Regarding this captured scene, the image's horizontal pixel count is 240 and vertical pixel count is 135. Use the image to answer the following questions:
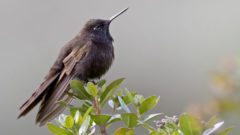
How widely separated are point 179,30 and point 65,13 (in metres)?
2.24

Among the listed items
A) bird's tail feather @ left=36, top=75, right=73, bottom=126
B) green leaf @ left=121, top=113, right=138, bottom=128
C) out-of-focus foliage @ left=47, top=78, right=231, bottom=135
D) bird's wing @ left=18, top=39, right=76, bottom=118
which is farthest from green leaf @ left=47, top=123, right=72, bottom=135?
bird's wing @ left=18, top=39, right=76, bottom=118

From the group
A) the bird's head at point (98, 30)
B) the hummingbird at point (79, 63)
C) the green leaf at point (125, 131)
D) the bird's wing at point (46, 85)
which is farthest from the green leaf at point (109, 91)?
the bird's head at point (98, 30)

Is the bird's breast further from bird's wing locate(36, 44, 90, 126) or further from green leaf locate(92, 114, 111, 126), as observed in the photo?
green leaf locate(92, 114, 111, 126)

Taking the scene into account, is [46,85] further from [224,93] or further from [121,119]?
[224,93]

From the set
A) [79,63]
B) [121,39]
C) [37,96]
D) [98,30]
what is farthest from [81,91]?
[121,39]

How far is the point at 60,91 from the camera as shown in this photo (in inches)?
143

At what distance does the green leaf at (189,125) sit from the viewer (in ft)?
4.66

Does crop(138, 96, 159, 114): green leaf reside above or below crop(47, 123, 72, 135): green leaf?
below

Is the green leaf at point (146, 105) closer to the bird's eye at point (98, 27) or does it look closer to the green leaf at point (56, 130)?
the green leaf at point (56, 130)

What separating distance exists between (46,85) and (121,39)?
5891mm

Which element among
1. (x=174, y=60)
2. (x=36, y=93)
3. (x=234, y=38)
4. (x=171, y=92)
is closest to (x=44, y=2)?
(x=174, y=60)

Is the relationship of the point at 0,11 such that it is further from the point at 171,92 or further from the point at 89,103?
the point at 89,103

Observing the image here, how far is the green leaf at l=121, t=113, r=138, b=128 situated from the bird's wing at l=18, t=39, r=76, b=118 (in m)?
1.55

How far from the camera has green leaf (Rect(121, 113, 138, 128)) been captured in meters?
1.75
